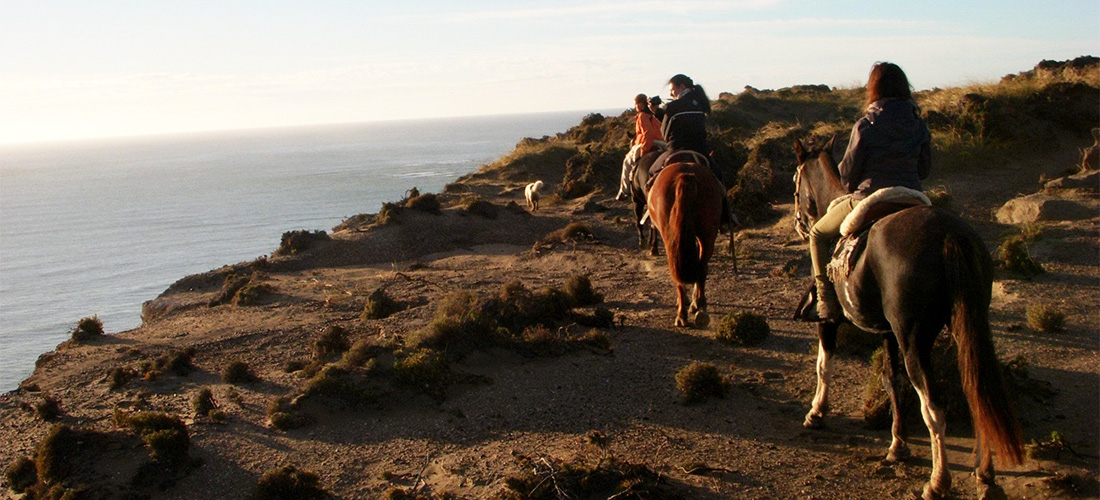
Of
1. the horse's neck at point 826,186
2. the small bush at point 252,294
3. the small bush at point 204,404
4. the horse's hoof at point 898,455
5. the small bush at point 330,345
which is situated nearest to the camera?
the horse's hoof at point 898,455

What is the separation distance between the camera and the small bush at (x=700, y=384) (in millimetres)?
7887

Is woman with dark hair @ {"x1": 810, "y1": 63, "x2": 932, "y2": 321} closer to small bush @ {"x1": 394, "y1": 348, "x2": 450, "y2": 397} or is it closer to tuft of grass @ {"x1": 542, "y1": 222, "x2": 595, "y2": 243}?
small bush @ {"x1": 394, "y1": 348, "x2": 450, "y2": 397}

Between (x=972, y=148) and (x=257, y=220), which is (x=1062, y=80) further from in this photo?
(x=257, y=220)

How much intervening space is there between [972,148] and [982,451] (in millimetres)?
14036

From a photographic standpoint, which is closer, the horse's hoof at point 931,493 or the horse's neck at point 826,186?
the horse's hoof at point 931,493

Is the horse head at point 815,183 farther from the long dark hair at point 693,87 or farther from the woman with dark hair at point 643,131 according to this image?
the woman with dark hair at point 643,131

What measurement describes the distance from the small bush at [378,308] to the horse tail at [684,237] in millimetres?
4969

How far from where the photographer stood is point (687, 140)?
38.7 feet

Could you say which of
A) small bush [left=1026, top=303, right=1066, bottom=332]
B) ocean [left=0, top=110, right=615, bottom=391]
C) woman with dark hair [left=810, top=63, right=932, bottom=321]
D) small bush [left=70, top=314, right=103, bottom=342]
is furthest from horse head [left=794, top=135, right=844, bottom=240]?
ocean [left=0, top=110, right=615, bottom=391]

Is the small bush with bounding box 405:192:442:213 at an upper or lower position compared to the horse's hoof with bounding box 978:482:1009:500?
upper

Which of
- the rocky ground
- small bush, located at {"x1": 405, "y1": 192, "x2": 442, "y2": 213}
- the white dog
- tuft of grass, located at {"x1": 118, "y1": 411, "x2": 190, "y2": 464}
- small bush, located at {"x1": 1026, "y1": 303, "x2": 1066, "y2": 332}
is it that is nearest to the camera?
the rocky ground

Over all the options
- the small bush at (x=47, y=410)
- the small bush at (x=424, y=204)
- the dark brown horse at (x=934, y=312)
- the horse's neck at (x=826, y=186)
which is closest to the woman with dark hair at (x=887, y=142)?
the horse's neck at (x=826, y=186)

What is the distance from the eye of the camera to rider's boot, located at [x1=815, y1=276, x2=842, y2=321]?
21.6ft

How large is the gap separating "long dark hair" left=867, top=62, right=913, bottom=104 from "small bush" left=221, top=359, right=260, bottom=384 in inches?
303
